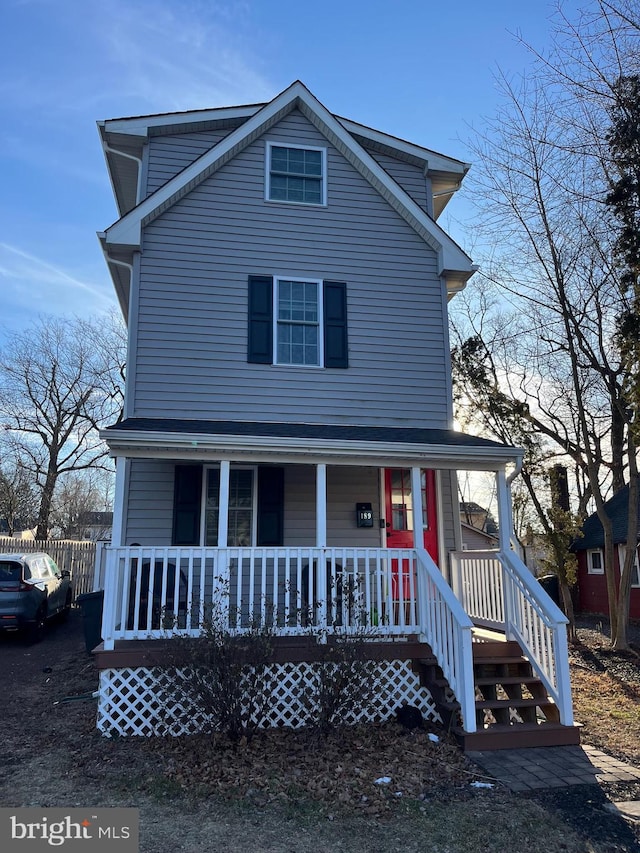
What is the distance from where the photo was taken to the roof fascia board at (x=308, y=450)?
708 centimetres

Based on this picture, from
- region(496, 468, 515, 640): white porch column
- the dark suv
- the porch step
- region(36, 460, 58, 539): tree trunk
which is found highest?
region(36, 460, 58, 539): tree trunk

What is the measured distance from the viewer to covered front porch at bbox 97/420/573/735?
6441mm

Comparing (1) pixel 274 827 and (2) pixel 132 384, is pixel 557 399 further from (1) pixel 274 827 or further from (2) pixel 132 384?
(1) pixel 274 827

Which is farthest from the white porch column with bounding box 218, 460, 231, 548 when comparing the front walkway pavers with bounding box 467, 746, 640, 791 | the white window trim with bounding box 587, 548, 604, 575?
the white window trim with bounding box 587, 548, 604, 575

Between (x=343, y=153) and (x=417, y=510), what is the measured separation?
618 centimetres

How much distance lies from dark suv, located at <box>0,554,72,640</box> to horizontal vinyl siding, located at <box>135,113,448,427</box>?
13.7 feet

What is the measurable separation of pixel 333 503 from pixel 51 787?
5.05 m

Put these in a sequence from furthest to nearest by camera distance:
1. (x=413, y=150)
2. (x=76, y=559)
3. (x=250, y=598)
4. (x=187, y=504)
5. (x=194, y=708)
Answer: (x=76, y=559) < (x=413, y=150) < (x=187, y=504) < (x=250, y=598) < (x=194, y=708)

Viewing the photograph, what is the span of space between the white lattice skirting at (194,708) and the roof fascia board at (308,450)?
7.89 feet

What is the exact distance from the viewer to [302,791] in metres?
4.90

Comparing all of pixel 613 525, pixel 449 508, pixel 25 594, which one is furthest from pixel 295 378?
pixel 613 525

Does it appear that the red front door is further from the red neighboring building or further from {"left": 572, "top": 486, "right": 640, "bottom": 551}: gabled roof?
the red neighboring building

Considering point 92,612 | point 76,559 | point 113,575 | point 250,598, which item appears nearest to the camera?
point 113,575

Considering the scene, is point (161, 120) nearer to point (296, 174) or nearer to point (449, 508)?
point (296, 174)
